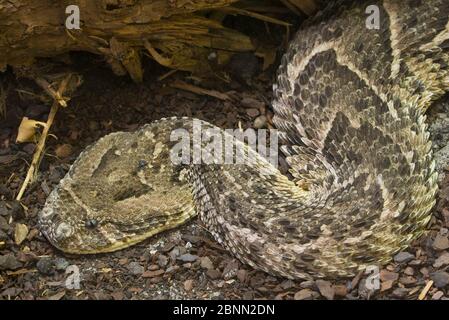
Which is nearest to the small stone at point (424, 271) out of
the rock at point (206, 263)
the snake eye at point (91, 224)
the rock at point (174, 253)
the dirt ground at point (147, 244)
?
the dirt ground at point (147, 244)

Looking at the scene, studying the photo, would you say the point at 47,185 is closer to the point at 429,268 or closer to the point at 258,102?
the point at 258,102

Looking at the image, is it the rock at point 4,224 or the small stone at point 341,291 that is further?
the rock at point 4,224

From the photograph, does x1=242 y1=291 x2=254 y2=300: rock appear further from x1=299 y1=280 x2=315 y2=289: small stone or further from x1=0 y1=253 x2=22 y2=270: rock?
x1=0 y1=253 x2=22 y2=270: rock

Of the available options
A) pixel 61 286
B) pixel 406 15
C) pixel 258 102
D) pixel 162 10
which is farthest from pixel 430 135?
pixel 61 286

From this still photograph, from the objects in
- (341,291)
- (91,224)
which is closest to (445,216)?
(341,291)

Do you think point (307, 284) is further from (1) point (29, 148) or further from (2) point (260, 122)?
(1) point (29, 148)

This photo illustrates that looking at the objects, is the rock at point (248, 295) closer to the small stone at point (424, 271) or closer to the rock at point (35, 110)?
the small stone at point (424, 271)
